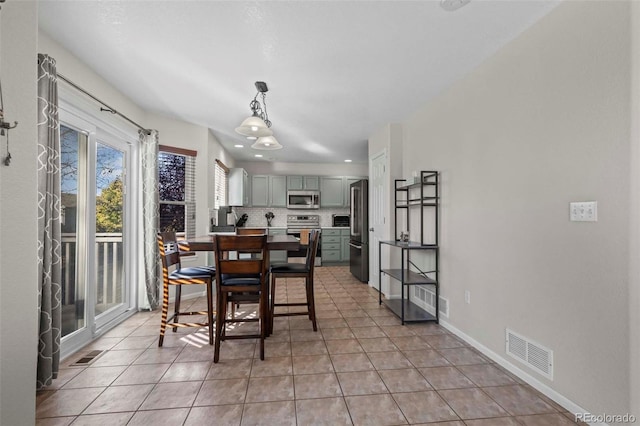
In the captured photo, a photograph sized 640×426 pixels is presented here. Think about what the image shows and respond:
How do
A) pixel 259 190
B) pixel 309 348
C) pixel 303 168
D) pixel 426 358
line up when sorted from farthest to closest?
pixel 303 168
pixel 259 190
pixel 309 348
pixel 426 358

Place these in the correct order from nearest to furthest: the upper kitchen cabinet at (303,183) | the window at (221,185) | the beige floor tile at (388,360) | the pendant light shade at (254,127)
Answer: the beige floor tile at (388,360), the pendant light shade at (254,127), the window at (221,185), the upper kitchen cabinet at (303,183)

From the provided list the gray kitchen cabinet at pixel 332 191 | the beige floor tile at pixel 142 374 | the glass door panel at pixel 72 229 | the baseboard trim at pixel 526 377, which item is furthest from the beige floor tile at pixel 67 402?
the gray kitchen cabinet at pixel 332 191

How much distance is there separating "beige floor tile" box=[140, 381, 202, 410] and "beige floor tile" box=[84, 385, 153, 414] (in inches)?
2.0

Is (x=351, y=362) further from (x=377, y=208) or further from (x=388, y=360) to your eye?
(x=377, y=208)

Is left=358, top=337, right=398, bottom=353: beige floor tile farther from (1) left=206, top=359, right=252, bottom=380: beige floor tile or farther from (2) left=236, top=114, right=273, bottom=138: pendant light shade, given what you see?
(2) left=236, top=114, right=273, bottom=138: pendant light shade

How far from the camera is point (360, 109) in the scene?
11.4 feet

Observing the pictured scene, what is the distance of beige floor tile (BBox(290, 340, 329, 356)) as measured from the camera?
2408mm

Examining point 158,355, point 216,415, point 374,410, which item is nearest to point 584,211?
point 374,410

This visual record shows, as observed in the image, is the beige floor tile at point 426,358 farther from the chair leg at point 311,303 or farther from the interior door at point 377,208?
the interior door at point 377,208

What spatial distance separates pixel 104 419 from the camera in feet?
5.30

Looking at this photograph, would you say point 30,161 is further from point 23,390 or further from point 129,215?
point 129,215

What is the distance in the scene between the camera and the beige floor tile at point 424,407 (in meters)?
1.61

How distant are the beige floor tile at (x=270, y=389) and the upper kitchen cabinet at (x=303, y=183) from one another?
5.10 meters

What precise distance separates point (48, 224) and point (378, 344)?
8.64 feet
